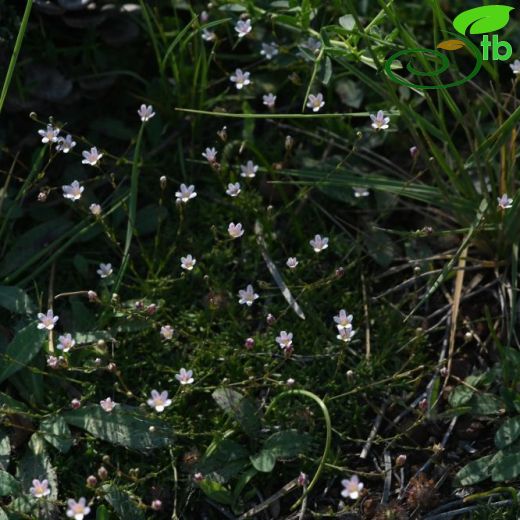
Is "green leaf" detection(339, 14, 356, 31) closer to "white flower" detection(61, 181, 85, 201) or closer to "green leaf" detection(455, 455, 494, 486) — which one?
"white flower" detection(61, 181, 85, 201)

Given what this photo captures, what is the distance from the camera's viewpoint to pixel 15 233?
316cm

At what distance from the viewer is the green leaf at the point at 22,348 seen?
2730 mm

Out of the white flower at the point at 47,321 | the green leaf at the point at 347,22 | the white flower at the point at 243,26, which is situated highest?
the green leaf at the point at 347,22

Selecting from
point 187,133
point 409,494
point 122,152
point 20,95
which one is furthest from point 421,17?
point 409,494

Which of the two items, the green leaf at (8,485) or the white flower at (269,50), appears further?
the white flower at (269,50)

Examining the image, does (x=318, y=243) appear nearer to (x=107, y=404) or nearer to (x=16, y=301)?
(x=107, y=404)

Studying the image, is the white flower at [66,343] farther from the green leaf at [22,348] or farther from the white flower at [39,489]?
the white flower at [39,489]

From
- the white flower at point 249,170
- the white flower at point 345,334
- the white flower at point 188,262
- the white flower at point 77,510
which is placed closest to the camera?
the white flower at point 77,510

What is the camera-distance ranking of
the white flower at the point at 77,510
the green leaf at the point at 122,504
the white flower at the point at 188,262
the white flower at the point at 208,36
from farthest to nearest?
1. the white flower at the point at 208,36
2. the white flower at the point at 188,262
3. the green leaf at the point at 122,504
4. the white flower at the point at 77,510

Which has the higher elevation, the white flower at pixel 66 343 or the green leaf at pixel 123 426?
the white flower at pixel 66 343

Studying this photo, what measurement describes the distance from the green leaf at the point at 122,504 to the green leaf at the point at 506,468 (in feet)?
3.15

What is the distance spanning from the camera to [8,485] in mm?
2535

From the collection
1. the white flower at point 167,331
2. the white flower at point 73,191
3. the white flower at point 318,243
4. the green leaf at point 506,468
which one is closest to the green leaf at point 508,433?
the green leaf at point 506,468

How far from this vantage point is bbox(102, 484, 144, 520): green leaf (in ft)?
8.21
